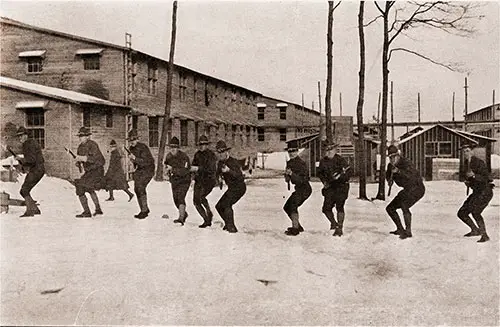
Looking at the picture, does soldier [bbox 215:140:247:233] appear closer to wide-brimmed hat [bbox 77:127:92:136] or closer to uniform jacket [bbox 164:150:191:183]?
uniform jacket [bbox 164:150:191:183]

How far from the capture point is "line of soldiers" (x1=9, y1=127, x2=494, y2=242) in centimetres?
456

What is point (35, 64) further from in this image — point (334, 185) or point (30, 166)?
point (334, 185)

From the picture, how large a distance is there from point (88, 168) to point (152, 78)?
1181 millimetres

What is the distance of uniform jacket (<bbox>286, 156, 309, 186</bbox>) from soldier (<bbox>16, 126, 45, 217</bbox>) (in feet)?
7.47

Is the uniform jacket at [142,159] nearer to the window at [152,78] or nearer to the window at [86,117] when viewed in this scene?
the window at [86,117]

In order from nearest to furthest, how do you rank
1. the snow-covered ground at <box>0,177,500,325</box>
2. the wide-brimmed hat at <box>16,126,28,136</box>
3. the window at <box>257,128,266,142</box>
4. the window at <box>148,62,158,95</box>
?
the snow-covered ground at <box>0,177,500,325</box>, the wide-brimmed hat at <box>16,126,28,136</box>, the window at <box>148,62,158,95</box>, the window at <box>257,128,266,142</box>

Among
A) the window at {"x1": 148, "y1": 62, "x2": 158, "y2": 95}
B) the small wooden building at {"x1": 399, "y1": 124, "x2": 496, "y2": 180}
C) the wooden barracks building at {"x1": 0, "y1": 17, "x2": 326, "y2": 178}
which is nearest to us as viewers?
the wooden barracks building at {"x1": 0, "y1": 17, "x2": 326, "y2": 178}

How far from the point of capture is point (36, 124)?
4.55 meters

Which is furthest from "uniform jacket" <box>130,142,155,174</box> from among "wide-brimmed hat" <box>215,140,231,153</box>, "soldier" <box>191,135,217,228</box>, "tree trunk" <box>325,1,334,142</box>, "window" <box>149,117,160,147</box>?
"tree trunk" <box>325,1,334,142</box>

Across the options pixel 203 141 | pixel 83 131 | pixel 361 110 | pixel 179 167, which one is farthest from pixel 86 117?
pixel 361 110

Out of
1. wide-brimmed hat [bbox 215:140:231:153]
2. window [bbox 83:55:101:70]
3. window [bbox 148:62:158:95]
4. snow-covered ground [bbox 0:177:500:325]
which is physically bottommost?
snow-covered ground [bbox 0:177:500:325]

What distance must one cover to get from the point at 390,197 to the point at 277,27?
1970 mm

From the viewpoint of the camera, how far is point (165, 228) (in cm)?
463

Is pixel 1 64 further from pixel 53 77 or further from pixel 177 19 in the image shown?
pixel 177 19
